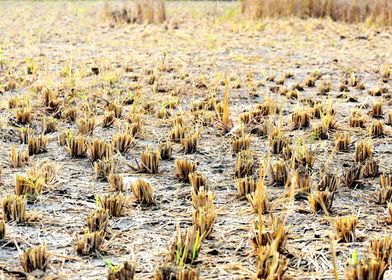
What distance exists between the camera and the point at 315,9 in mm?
12031

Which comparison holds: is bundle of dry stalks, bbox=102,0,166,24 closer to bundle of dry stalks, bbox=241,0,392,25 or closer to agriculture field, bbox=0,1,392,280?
bundle of dry stalks, bbox=241,0,392,25

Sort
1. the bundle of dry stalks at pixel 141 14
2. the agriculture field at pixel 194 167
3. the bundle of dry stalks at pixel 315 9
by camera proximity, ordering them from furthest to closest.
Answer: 1. the bundle of dry stalks at pixel 141 14
2. the bundle of dry stalks at pixel 315 9
3. the agriculture field at pixel 194 167

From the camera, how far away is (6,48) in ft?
25.5

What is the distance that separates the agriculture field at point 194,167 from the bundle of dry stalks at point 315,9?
4.11 metres

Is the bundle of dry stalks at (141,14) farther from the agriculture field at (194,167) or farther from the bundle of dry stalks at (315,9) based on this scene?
the agriculture field at (194,167)

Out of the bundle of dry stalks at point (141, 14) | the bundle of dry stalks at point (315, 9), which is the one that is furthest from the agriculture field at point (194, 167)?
the bundle of dry stalks at point (141, 14)

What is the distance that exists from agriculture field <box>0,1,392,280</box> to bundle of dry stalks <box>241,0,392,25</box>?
4.11 meters

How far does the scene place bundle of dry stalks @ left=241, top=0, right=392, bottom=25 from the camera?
1120 centimetres

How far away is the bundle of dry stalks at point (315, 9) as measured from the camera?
1120cm

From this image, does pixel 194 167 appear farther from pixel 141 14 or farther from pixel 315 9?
pixel 315 9

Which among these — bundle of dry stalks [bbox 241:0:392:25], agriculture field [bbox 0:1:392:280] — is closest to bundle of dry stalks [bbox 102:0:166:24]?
bundle of dry stalks [bbox 241:0:392:25]

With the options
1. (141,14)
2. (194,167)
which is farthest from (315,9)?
(194,167)

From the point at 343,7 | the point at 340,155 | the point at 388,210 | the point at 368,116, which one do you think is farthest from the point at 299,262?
the point at 343,7

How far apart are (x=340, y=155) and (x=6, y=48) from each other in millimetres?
5591
